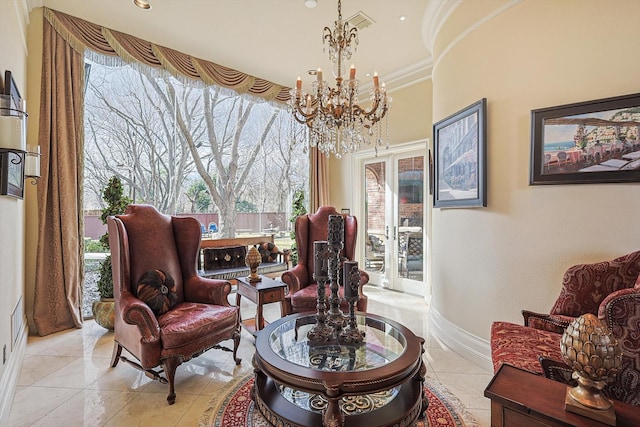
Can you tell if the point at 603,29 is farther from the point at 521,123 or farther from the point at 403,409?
the point at 403,409

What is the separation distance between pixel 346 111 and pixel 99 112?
3126 millimetres

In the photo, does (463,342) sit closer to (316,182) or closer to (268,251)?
(268,251)

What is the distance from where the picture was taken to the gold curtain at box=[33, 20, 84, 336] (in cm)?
321

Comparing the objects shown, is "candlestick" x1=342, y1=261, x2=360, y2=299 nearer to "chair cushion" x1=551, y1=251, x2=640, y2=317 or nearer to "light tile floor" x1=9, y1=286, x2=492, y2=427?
"light tile floor" x1=9, y1=286, x2=492, y2=427

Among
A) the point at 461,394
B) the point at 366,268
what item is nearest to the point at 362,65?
the point at 366,268

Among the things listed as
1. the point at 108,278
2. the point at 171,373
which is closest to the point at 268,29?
the point at 108,278

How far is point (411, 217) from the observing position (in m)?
4.80

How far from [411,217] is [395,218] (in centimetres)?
29

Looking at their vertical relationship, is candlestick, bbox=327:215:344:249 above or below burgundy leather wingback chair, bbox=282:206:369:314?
above

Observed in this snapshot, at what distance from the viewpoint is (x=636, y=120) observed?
1.94 meters

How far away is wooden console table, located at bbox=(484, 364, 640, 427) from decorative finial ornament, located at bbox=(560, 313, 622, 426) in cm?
4

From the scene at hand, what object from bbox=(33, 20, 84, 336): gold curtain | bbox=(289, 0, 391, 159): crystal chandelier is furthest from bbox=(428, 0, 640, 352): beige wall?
bbox=(33, 20, 84, 336): gold curtain

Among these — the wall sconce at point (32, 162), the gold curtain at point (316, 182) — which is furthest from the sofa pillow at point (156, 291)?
the gold curtain at point (316, 182)

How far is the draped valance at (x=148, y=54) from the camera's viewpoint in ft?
11.0
